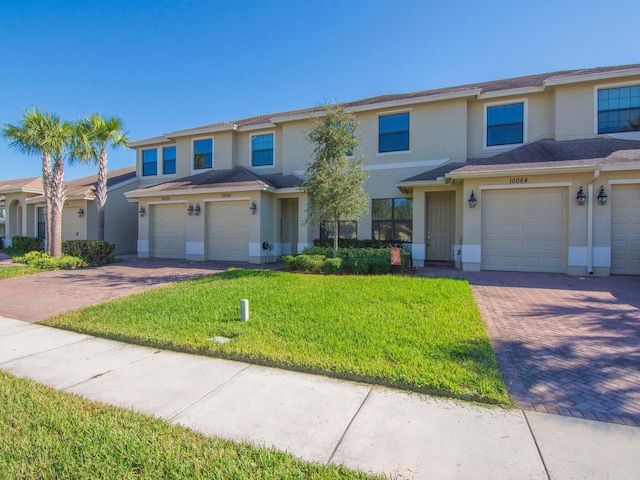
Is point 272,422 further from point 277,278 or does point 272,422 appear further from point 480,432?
point 277,278

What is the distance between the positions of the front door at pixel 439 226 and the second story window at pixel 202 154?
11.8 metres

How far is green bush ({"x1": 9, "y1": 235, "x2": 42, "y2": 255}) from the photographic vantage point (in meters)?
19.6

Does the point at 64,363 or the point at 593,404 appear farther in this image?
the point at 64,363

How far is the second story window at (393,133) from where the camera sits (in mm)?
14727

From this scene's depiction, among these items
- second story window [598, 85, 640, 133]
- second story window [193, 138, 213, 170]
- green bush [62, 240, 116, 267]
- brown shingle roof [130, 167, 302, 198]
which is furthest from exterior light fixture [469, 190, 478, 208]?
green bush [62, 240, 116, 267]

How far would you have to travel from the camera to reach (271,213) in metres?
15.8

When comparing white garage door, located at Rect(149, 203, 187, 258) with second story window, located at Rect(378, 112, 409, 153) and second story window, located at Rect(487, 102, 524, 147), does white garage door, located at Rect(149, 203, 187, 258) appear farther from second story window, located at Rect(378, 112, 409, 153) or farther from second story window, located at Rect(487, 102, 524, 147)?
second story window, located at Rect(487, 102, 524, 147)

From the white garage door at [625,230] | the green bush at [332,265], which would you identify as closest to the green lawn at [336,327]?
the green bush at [332,265]

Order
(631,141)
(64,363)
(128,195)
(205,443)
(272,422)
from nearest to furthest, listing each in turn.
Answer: (205,443) → (272,422) → (64,363) → (631,141) → (128,195)

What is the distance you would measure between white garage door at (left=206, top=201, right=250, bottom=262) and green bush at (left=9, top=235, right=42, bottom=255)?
→ 11720mm

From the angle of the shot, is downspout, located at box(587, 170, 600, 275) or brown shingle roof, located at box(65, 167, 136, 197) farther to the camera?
brown shingle roof, located at box(65, 167, 136, 197)

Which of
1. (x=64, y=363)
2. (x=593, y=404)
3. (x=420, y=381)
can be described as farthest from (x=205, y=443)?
(x=593, y=404)

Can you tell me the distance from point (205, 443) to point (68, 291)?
8851mm

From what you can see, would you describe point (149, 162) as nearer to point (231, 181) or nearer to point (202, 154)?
point (202, 154)
